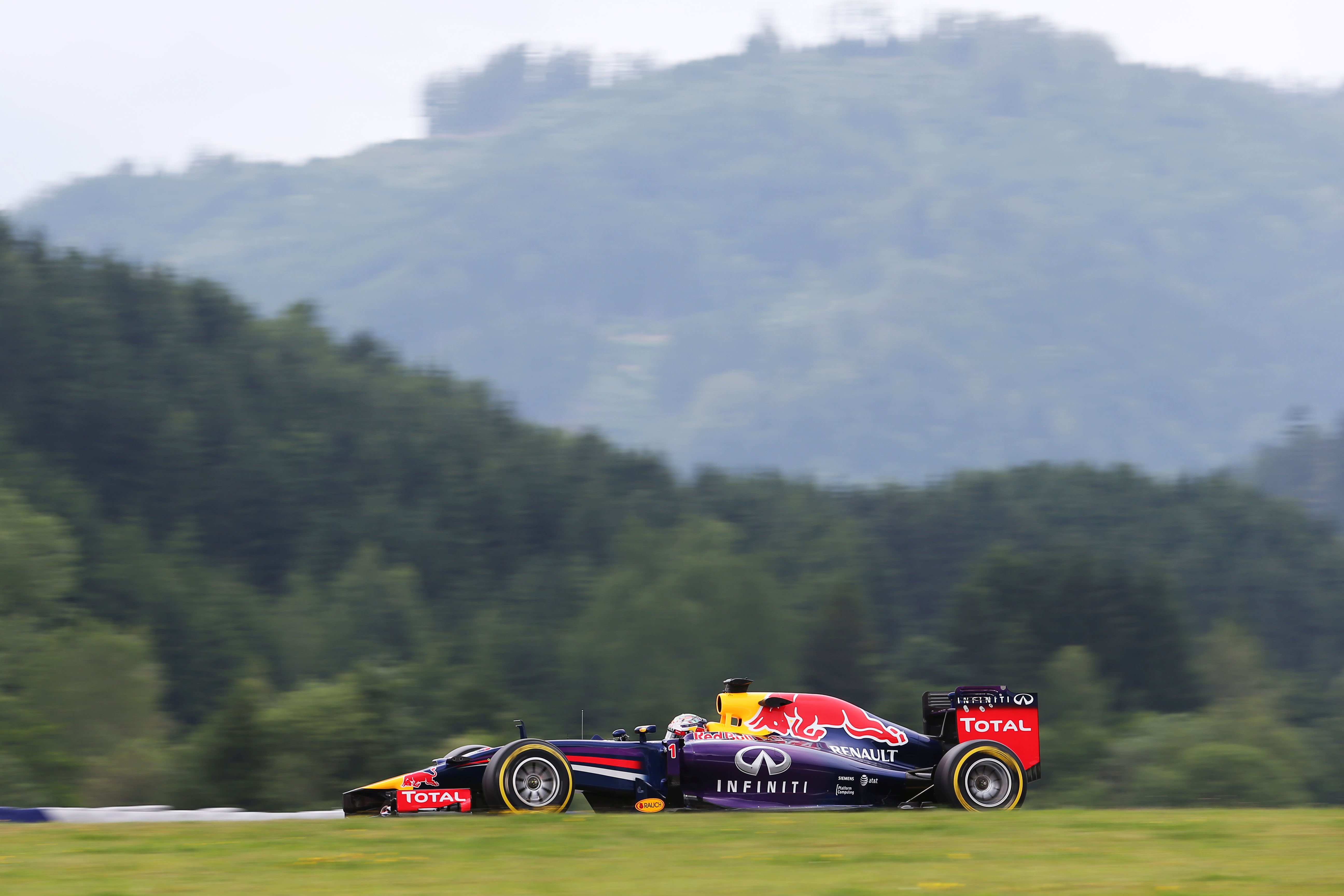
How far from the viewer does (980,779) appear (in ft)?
52.2

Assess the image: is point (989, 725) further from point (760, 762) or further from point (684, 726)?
point (684, 726)

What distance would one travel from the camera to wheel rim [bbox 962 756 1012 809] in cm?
1581

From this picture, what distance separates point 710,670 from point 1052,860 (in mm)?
55358

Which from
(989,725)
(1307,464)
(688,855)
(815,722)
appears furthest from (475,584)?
(1307,464)

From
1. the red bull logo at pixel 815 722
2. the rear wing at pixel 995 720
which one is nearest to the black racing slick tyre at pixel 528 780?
the red bull logo at pixel 815 722

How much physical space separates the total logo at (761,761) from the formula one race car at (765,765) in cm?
1

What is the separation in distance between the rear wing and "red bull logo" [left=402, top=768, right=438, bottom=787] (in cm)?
572

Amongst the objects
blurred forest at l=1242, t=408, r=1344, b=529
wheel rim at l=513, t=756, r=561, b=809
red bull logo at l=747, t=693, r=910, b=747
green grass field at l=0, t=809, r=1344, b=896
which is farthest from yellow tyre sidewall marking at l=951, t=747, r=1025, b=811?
blurred forest at l=1242, t=408, r=1344, b=529

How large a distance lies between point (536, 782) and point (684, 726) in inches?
86.9

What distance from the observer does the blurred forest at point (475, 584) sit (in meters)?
49.4

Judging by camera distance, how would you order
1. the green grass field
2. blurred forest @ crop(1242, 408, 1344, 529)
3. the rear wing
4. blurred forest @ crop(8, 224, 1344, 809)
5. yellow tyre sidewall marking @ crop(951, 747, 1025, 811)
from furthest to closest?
blurred forest @ crop(1242, 408, 1344, 529), blurred forest @ crop(8, 224, 1344, 809), the rear wing, yellow tyre sidewall marking @ crop(951, 747, 1025, 811), the green grass field

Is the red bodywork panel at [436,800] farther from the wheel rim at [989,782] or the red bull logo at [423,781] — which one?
the wheel rim at [989,782]

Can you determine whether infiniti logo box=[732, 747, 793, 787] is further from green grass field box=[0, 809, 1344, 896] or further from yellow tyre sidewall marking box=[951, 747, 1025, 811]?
yellow tyre sidewall marking box=[951, 747, 1025, 811]

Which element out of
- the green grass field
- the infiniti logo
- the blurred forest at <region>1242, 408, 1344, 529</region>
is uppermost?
the blurred forest at <region>1242, 408, 1344, 529</region>
